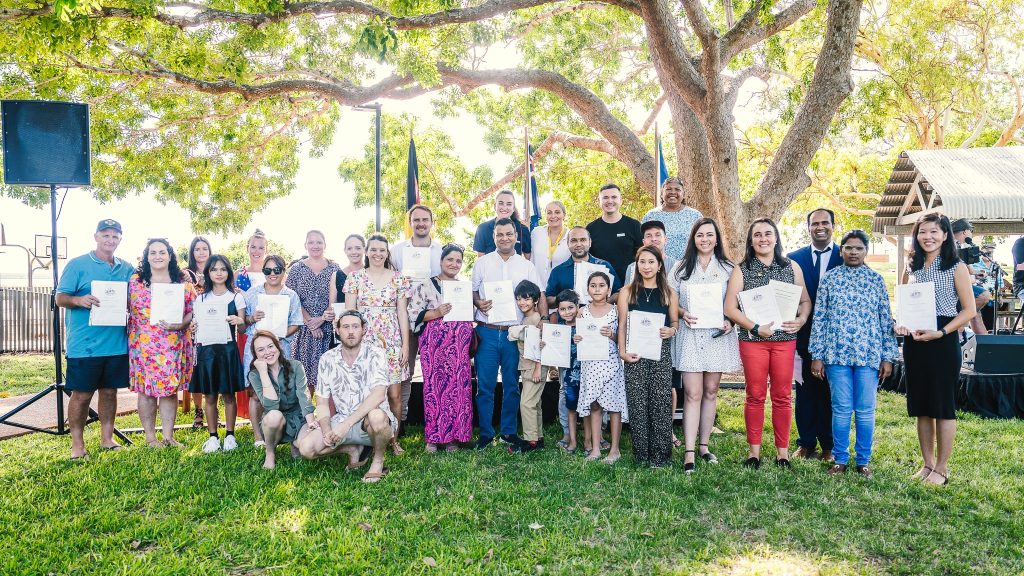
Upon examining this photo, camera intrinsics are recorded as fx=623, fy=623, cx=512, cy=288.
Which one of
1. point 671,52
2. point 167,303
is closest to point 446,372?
point 167,303

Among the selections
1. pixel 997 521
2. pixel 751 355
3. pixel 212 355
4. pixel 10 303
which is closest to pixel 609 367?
pixel 751 355

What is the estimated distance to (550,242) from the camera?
638 centimetres

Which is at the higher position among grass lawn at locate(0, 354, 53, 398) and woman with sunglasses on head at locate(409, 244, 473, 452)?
woman with sunglasses on head at locate(409, 244, 473, 452)

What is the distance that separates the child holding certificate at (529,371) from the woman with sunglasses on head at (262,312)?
2.04 metres

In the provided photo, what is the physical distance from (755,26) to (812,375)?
18.1 ft

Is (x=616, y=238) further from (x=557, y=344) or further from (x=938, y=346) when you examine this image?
(x=938, y=346)

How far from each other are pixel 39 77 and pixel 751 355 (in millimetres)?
9102

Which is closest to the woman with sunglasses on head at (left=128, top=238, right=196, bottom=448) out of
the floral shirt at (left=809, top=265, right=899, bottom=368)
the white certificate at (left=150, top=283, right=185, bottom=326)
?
the white certificate at (left=150, top=283, right=185, bottom=326)

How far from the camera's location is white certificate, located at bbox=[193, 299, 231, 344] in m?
5.73

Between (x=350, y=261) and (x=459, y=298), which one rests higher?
(x=350, y=261)

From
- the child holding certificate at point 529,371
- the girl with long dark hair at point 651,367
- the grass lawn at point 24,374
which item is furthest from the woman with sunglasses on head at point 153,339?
the grass lawn at point 24,374

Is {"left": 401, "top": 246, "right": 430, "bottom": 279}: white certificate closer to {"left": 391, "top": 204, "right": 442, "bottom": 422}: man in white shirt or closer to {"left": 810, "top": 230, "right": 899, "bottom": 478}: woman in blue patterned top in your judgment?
{"left": 391, "top": 204, "right": 442, "bottom": 422}: man in white shirt

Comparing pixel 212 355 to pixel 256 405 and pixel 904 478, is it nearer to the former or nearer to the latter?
pixel 256 405

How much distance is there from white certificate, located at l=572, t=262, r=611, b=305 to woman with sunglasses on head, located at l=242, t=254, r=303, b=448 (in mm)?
2607
